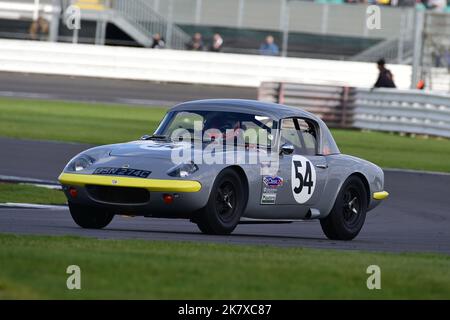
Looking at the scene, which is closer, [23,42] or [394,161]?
[394,161]

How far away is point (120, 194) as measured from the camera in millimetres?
10820

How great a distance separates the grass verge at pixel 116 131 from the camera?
22.9 meters

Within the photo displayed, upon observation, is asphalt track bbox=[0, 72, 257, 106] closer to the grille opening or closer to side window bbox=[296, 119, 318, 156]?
side window bbox=[296, 119, 318, 156]

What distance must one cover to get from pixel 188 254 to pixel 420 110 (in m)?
20.5

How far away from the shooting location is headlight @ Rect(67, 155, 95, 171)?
1109cm

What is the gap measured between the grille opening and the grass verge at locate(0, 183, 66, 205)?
3569 millimetres

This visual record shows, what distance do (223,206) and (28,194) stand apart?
457 centimetres

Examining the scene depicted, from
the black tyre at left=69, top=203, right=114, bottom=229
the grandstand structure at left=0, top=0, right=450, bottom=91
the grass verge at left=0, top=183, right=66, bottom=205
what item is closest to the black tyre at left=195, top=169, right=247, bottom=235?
the black tyre at left=69, top=203, right=114, bottom=229

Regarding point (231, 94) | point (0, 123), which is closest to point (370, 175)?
point (0, 123)

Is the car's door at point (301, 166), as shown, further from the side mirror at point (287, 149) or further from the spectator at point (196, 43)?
the spectator at point (196, 43)

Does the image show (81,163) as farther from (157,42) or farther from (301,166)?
(157,42)

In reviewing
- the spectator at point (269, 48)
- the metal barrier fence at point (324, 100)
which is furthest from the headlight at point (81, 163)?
the spectator at point (269, 48)

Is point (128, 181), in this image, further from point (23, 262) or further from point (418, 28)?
point (418, 28)

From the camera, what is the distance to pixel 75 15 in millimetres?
42094
